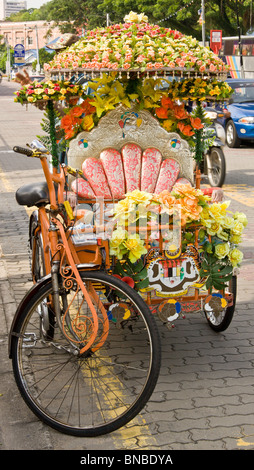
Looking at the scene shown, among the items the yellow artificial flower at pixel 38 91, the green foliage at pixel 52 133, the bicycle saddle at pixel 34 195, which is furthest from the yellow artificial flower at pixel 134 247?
the green foliage at pixel 52 133

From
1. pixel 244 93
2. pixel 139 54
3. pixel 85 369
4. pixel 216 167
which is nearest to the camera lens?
pixel 85 369

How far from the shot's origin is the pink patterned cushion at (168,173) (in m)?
6.23

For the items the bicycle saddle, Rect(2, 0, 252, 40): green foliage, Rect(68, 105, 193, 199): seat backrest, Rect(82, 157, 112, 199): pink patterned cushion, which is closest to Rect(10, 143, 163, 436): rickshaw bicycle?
the bicycle saddle

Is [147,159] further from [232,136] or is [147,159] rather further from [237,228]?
[232,136]

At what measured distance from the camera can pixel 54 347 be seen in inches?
155

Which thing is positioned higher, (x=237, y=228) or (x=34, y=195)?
(x=34, y=195)

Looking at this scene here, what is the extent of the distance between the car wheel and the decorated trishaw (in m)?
11.7

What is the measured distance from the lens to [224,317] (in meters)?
5.02

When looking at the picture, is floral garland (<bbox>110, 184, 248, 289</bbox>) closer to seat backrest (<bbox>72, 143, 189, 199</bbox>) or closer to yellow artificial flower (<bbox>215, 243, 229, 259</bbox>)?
yellow artificial flower (<bbox>215, 243, 229, 259</bbox>)

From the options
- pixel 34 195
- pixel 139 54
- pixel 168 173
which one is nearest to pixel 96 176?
pixel 168 173

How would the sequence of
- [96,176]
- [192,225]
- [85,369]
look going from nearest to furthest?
[85,369]
[192,225]
[96,176]

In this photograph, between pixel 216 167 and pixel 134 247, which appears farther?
pixel 216 167

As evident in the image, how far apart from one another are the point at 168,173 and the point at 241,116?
12.0 metres

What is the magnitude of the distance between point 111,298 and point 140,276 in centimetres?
34
